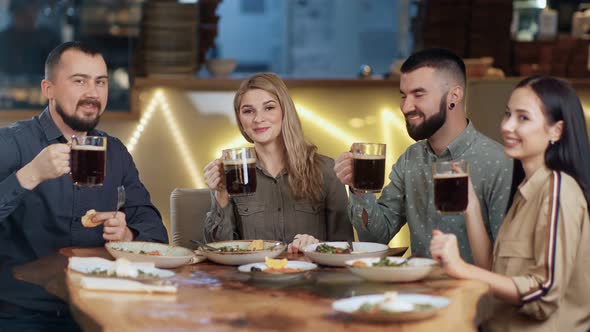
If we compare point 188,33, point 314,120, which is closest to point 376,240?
point 314,120

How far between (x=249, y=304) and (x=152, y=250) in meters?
0.82

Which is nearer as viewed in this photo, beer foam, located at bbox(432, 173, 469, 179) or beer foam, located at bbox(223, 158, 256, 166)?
beer foam, located at bbox(432, 173, 469, 179)

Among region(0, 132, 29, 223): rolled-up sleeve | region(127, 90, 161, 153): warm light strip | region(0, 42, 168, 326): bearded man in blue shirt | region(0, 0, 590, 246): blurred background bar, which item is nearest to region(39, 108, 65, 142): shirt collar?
region(0, 42, 168, 326): bearded man in blue shirt

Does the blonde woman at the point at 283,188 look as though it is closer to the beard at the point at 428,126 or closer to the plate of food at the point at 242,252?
the beard at the point at 428,126

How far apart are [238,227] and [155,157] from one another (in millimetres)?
2015

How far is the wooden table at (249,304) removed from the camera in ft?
6.77

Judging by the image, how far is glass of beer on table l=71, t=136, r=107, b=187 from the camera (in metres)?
2.96

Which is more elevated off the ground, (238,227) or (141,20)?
(141,20)

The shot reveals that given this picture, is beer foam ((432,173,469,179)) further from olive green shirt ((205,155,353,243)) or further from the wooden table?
olive green shirt ((205,155,353,243))

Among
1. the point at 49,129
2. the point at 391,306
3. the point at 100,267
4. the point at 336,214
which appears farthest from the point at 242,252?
the point at 49,129

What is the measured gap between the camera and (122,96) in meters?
5.58

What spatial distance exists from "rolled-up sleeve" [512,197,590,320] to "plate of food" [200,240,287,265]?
78cm

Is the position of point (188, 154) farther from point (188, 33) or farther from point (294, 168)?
Answer: point (294, 168)

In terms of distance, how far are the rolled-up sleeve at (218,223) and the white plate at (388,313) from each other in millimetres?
1435
